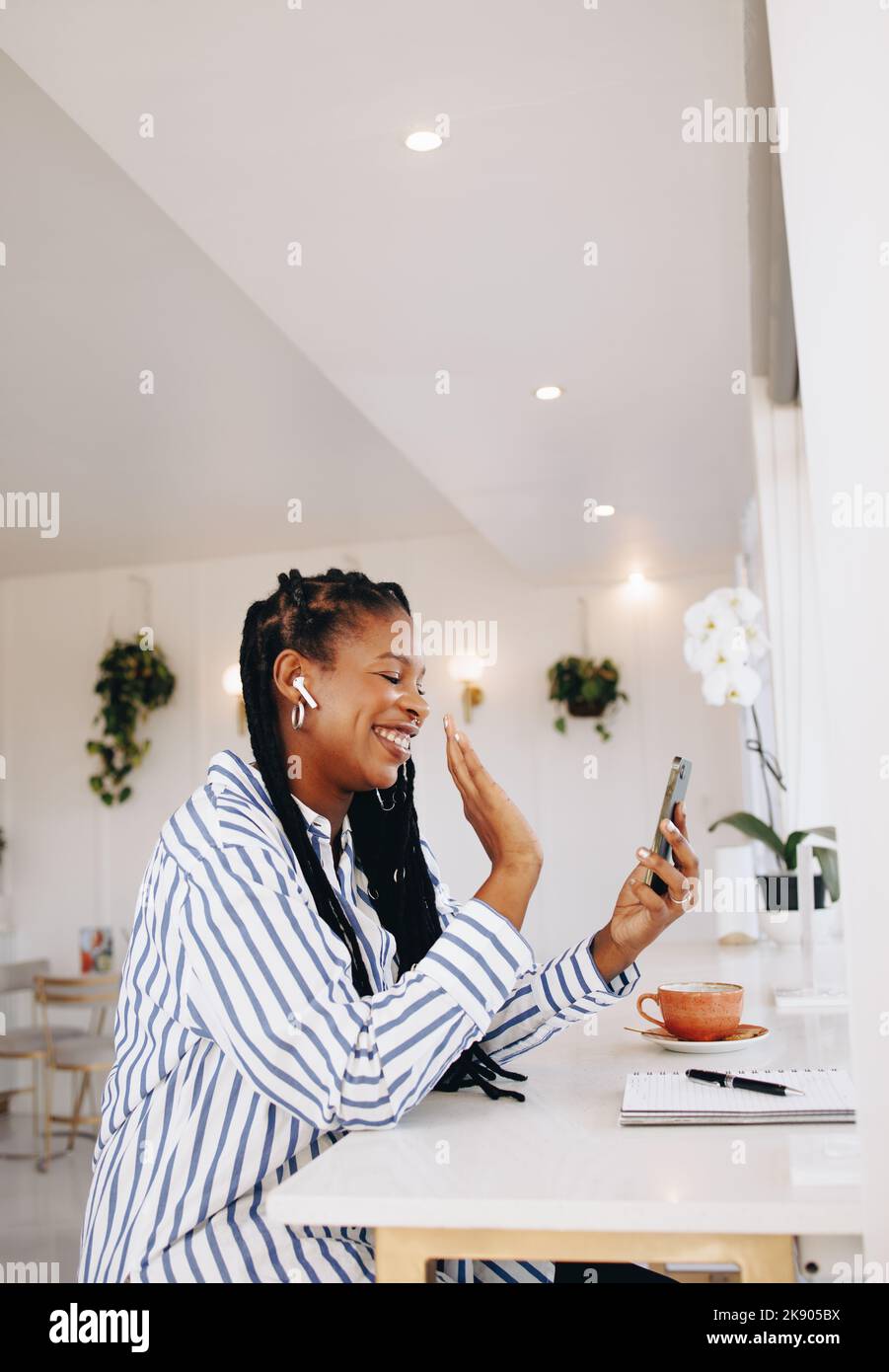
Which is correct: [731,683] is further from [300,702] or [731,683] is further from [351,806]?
[300,702]

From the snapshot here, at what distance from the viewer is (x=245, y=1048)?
3.27ft

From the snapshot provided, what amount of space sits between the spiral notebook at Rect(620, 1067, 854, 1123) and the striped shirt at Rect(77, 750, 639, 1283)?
17 cm

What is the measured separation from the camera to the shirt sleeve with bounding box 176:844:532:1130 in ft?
3.27

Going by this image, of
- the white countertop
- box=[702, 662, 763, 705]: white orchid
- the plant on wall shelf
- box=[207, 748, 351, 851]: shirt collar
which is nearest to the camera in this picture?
the white countertop

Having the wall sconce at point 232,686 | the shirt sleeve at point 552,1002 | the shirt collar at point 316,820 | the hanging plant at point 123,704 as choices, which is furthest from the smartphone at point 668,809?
the hanging plant at point 123,704

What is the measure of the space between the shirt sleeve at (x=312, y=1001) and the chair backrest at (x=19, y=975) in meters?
4.66

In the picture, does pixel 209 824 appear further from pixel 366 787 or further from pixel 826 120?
pixel 826 120

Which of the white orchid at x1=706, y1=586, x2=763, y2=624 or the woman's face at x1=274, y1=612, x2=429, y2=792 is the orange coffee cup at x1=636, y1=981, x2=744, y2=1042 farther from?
the white orchid at x1=706, y1=586, x2=763, y2=624

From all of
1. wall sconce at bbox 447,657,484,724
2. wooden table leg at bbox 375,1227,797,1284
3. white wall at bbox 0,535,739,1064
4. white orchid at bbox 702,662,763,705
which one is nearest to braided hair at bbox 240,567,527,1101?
wooden table leg at bbox 375,1227,797,1284

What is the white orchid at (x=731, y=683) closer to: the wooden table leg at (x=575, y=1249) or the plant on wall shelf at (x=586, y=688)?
the wooden table leg at (x=575, y=1249)

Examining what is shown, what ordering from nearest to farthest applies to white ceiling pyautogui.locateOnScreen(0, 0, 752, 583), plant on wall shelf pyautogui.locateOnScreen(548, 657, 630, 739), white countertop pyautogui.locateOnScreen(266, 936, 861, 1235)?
1. white countertop pyautogui.locateOnScreen(266, 936, 861, 1235)
2. white ceiling pyautogui.locateOnScreen(0, 0, 752, 583)
3. plant on wall shelf pyautogui.locateOnScreen(548, 657, 630, 739)

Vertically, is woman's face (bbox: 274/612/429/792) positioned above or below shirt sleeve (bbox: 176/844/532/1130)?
above
